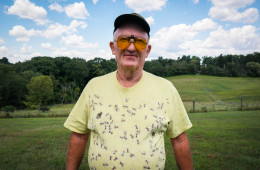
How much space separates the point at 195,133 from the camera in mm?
8297

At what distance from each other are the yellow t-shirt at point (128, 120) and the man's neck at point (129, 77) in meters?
0.06

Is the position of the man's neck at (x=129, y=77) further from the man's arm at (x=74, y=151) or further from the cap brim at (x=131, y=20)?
the man's arm at (x=74, y=151)

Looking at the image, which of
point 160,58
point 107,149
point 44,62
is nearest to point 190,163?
point 107,149

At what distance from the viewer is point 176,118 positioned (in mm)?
1883

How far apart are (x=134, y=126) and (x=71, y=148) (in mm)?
777

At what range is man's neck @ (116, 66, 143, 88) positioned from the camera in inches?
75.0

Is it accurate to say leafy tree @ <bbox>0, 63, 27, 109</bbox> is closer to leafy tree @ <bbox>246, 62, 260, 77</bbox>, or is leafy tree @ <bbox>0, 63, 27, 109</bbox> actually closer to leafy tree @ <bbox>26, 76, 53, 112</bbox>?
leafy tree @ <bbox>26, 76, 53, 112</bbox>

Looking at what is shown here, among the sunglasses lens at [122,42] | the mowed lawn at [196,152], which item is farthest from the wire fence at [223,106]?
the sunglasses lens at [122,42]

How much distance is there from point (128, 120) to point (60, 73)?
71694 millimetres

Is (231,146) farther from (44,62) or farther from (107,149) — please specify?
(44,62)

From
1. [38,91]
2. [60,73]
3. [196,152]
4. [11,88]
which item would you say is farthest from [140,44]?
→ [60,73]

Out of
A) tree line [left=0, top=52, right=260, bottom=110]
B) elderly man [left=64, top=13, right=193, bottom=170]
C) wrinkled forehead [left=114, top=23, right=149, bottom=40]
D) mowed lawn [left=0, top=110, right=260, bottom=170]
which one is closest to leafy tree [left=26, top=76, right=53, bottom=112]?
tree line [left=0, top=52, right=260, bottom=110]

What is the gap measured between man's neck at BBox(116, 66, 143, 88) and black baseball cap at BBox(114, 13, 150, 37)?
0.45 metres

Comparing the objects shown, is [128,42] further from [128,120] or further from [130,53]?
[128,120]
